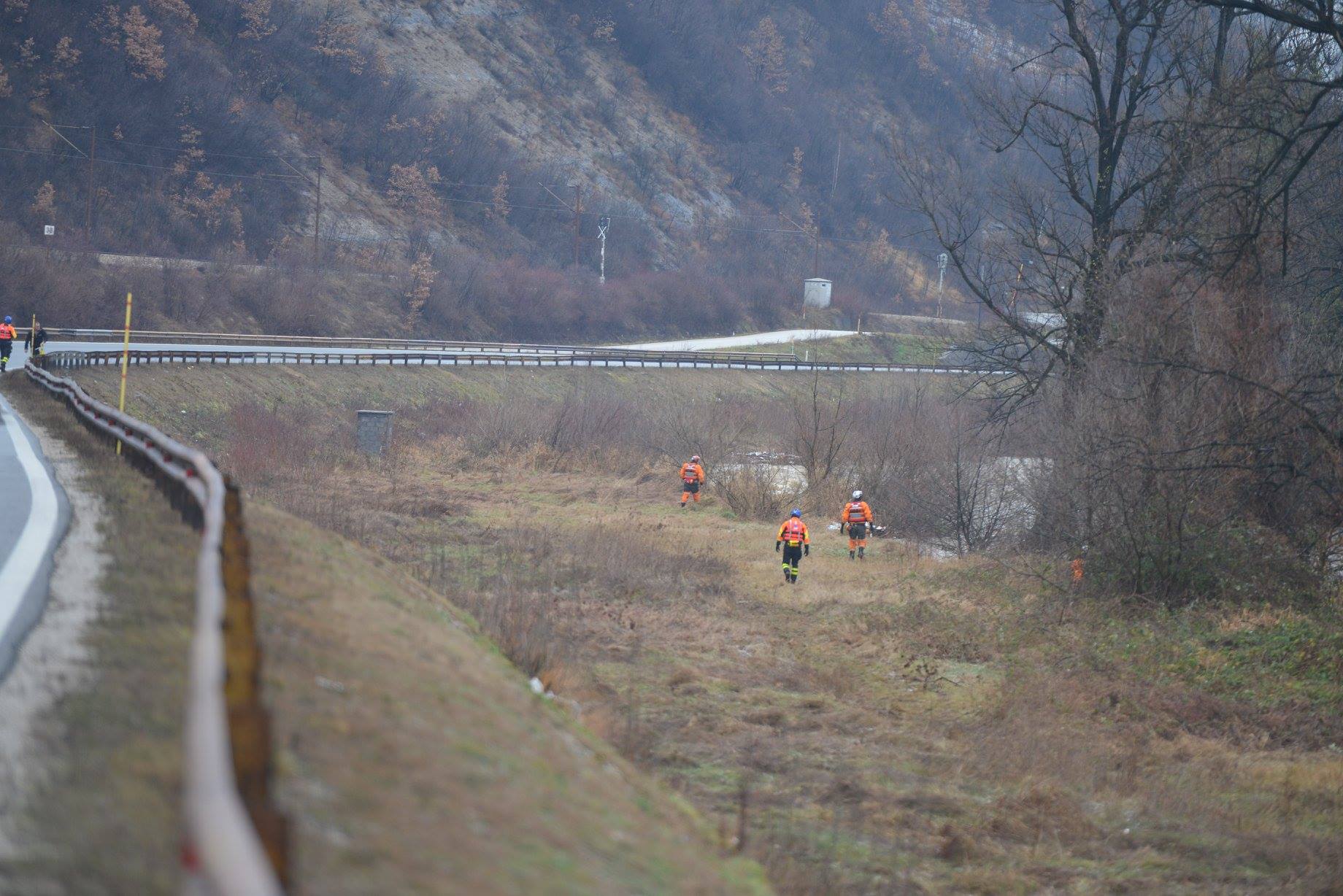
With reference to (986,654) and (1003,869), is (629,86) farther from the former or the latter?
(1003,869)

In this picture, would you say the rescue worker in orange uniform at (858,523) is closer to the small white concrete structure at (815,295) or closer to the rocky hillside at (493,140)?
the rocky hillside at (493,140)

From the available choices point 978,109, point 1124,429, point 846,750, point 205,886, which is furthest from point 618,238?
point 205,886

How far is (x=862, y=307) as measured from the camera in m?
98.9

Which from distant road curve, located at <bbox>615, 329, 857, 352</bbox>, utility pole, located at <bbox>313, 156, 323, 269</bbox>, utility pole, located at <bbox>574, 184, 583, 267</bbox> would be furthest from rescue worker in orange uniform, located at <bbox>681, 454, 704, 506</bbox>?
utility pole, located at <bbox>574, 184, 583, 267</bbox>

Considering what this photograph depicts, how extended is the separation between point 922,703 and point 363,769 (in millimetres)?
10892

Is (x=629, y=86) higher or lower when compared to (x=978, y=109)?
higher

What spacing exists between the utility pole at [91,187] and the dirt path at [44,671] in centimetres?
5399

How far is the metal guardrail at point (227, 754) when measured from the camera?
8.55 feet

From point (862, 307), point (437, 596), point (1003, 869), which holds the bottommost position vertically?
point (1003, 869)

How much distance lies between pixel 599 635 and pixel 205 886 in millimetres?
14515

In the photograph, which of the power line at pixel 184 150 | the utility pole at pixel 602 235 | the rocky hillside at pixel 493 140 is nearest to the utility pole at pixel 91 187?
the rocky hillside at pixel 493 140

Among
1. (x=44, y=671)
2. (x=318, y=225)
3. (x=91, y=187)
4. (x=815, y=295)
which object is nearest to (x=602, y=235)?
(x=815, y=295)

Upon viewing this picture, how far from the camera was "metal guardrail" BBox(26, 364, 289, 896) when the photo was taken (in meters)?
2.61

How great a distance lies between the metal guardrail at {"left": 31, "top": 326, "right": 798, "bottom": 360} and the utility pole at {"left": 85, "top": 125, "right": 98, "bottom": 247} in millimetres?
7424
